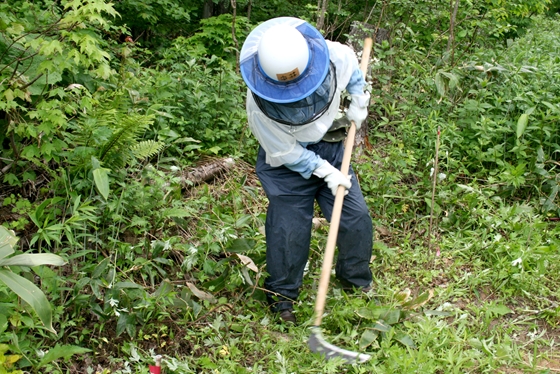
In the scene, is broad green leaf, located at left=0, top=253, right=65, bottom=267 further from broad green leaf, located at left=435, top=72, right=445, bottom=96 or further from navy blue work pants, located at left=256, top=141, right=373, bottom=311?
broad green leaf, located at left=435, top=72, right=445, bottom=96

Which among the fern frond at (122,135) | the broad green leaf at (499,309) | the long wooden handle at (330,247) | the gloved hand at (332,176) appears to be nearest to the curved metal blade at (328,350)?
the long wooden handle at (330,247)

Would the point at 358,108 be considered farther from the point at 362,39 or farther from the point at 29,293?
the point at 362,39

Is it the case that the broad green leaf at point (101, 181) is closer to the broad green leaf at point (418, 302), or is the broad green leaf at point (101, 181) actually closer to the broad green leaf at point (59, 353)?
the broad green leaf at point (59, 353)

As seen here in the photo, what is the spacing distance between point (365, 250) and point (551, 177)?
198cm

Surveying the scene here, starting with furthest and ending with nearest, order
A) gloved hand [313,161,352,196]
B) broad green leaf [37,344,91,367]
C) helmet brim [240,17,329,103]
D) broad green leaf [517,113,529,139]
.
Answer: broad green leaf [517,113,529,139] → gloved hand [313,161,352,196] → helmet brim [240,17,329,103] → broad green leaf [37,344,91,367]

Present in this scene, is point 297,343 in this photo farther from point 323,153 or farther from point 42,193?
point 42,193

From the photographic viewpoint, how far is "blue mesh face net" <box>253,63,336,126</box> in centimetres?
291

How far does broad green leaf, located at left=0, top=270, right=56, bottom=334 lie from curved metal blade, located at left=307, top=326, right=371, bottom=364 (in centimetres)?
129

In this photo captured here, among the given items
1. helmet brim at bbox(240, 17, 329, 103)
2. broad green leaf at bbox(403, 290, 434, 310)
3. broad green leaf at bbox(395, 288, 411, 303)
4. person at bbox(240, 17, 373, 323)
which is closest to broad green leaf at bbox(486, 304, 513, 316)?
broad green leaf at bbox(403, 290, 434, 310)

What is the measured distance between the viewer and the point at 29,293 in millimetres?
2285

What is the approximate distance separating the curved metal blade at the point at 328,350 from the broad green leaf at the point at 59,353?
1.14m

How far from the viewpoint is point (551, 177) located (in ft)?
14.2

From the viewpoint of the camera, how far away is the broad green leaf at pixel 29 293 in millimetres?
2275

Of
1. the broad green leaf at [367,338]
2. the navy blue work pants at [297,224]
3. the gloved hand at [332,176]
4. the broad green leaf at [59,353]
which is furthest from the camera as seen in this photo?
the navy blue work pants at [297,224]
